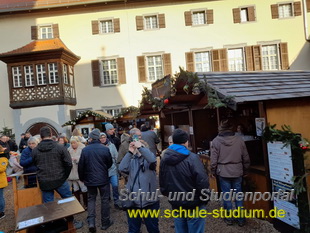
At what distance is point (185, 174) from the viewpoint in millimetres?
3129

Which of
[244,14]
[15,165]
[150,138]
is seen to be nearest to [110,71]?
[244,14]

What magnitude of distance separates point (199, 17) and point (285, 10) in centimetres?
528

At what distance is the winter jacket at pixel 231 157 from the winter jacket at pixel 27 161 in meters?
3.48

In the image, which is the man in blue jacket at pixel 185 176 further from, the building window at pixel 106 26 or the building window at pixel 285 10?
the building window at pixel 285 10

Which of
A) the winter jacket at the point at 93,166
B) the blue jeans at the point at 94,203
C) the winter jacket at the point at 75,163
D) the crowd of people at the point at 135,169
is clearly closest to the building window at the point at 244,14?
the crowd of people at the point at 135,169

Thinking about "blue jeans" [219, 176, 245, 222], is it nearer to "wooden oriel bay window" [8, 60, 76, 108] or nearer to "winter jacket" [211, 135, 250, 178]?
"winter jacket" [211, 135, 250, 178]

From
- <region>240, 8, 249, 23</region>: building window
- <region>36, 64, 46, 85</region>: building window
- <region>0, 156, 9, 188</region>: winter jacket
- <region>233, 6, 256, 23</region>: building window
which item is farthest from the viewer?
A: <region>240, 8, 249, 23</region>: building window

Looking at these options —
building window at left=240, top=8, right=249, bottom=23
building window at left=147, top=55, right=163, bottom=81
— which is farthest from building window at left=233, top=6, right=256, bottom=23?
building window at left=147, top=55, right=163, bottom=81

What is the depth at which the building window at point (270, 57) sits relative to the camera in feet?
52.9

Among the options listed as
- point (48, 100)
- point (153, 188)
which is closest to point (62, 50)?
point (48, 100)

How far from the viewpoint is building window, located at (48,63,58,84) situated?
48.9ft

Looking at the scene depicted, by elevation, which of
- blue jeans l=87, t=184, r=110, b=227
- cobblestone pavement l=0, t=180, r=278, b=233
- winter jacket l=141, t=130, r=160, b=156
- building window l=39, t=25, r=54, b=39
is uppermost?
building window l=39, t=25, r=54, b=39

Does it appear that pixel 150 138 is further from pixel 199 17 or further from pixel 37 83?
pixel 199 17

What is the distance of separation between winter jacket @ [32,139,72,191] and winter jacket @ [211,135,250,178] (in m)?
2.65
